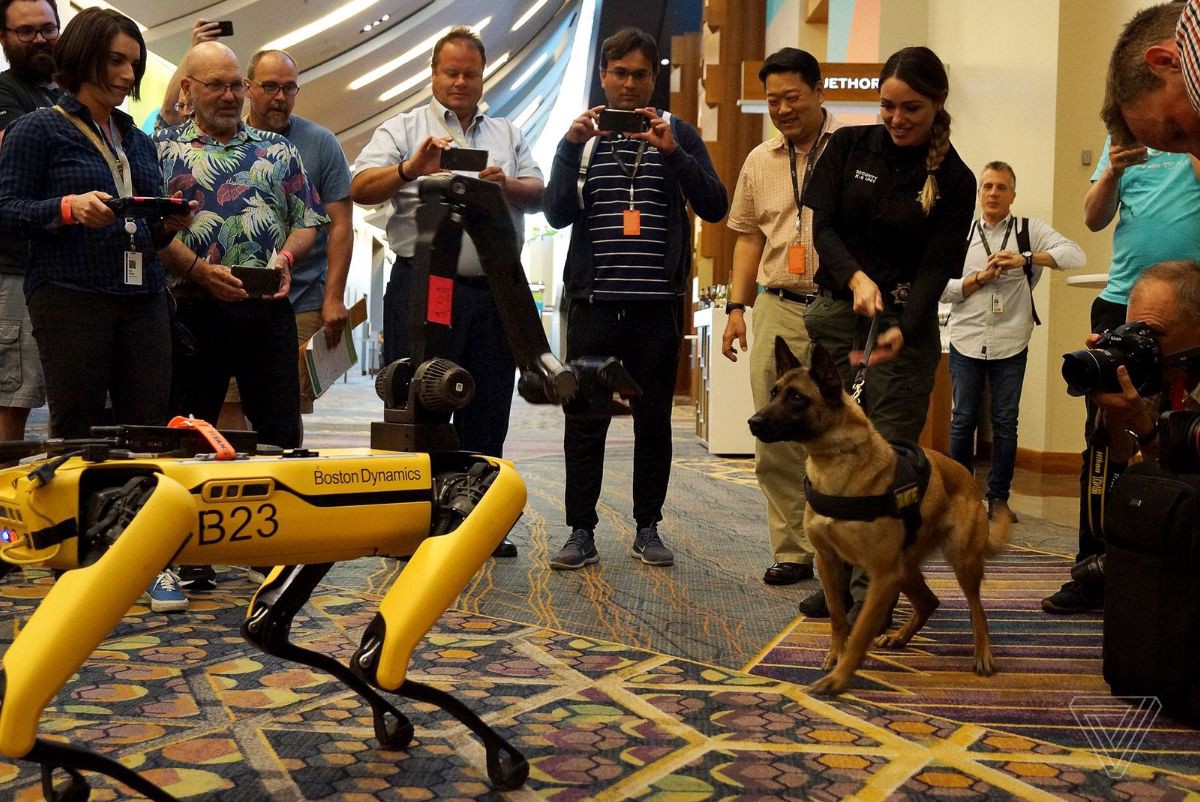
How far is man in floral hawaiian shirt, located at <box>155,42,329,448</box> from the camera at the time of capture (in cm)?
319

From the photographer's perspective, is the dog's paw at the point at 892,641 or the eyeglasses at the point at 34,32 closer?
the dog's paw at the point at 892,641

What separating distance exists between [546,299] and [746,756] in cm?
3567

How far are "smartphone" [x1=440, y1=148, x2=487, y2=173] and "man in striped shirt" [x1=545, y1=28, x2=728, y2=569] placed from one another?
1.75m

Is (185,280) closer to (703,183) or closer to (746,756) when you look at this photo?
(703,183)

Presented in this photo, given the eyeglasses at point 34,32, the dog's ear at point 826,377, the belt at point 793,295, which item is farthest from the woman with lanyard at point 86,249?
the belt at point 793,295

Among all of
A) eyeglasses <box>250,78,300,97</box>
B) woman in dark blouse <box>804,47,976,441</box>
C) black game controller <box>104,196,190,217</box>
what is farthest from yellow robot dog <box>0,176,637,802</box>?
Answer: eyeglasses <box>250,78,300,97</box>

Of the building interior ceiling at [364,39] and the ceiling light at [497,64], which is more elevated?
the ceiling light at [497,64]

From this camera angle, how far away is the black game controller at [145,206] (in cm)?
242

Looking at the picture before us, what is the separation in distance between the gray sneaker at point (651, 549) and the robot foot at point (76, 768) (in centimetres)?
228

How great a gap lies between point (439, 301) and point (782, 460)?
6.05 feet

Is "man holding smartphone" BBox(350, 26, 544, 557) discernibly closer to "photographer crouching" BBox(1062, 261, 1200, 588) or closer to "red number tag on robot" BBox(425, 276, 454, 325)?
"red number tag on robot" BBox(425, 276, 454, 325)

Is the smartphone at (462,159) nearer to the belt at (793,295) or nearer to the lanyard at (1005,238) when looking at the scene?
the belt at (793,295)

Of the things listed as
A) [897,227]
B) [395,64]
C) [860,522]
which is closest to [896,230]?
[897,227]

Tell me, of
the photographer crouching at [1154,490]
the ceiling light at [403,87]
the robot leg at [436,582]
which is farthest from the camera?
the ceiling light at [403,87]
